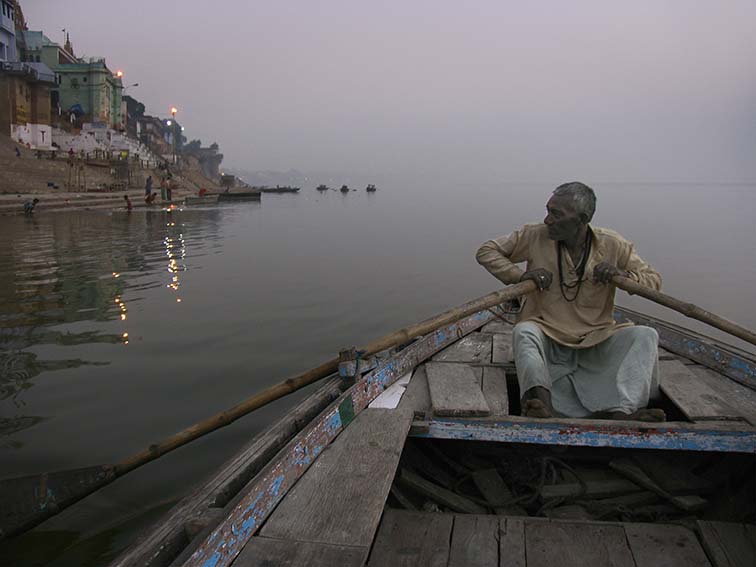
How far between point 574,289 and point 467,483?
1.40 meters

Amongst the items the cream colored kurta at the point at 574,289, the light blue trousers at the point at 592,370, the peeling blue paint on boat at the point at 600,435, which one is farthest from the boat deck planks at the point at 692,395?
the cream colored kurta at the point at 574,289

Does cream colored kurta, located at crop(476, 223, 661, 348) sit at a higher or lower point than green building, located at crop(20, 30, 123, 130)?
lower

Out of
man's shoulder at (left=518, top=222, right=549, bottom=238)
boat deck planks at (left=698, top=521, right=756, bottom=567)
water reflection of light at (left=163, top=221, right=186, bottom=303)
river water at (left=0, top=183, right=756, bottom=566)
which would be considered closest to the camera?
boat deck planks at (left=698, top=521, right=756, bottom=567)

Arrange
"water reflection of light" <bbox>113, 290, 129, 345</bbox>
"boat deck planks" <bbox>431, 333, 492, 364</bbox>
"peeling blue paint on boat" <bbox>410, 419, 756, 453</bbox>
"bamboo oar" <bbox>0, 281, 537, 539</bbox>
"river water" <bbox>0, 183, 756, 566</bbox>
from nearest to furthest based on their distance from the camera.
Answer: "peeling blue paint on boat" <bbox>410, 419, 756, 453</bbox>, "bamboo oar" <bbox>0, 281, 537, 539</bbox>, "river water" <bbox>0, 183, 756, 566</bbox>, "boat deck planks" <bbox>431, 333, 492, 364</bbox>, "water reflection of light" <bbox>113, 290, 129, 345</bbox>

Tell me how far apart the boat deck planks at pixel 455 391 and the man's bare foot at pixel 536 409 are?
0.20 meters

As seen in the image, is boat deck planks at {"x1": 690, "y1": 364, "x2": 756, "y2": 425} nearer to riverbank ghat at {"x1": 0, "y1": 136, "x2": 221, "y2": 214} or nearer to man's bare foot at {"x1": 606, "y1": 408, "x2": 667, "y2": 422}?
man's bare foot at {"x1": 606, "y1": 408, "x2": 667, "y2": 422}

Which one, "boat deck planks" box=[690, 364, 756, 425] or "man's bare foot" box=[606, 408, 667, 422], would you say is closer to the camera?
"man's bare foot" box=[606, 408, 667, 422]

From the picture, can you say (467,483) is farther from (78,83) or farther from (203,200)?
(78,83)

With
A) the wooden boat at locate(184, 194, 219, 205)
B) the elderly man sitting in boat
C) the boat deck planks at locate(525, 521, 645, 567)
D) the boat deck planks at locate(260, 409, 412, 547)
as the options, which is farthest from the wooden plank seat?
the wooden boat at locate(184, 194, 219, 205)

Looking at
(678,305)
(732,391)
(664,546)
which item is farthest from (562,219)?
(664,546)

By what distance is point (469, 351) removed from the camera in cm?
445

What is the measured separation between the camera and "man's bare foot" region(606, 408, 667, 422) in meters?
2.98

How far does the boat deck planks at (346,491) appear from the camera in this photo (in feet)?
6.39

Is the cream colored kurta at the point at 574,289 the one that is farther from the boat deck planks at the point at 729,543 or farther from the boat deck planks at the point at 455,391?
the boat deck planks at the point at 729,543
